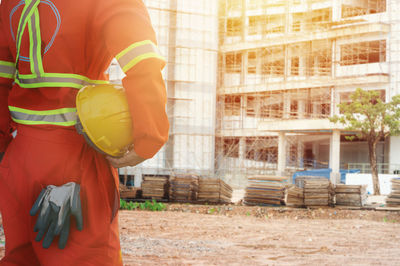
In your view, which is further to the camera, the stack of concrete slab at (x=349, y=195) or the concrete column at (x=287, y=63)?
the concrete column at (x=287, y=63)

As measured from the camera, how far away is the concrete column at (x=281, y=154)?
3304 centimetres

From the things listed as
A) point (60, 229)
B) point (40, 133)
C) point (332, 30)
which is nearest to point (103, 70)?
point (40, 133)

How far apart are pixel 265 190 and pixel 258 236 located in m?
5.87

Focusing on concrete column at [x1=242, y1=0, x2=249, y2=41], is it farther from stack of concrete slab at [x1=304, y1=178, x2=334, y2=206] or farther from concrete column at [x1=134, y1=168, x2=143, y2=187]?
stack of concrete slab at [x1=304, y1=178, x2=334, y2=206]

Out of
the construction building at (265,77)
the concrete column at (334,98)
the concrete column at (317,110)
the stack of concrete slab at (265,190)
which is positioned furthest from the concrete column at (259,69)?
the stack of concrete slab at (265,190)

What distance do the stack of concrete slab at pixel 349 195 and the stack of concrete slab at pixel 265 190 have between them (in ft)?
5.54

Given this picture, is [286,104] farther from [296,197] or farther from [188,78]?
[296,197]

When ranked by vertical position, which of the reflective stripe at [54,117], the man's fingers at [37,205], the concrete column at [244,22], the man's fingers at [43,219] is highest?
the concrete column at [244,22]

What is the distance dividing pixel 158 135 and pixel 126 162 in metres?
0.19

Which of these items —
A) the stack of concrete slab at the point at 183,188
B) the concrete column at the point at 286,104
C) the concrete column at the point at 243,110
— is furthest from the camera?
the concrete column at the point at 243,110

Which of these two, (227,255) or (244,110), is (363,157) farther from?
(227,255)

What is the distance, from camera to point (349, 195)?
15195 millimetres

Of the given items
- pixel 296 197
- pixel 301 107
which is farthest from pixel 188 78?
pixel 296 197

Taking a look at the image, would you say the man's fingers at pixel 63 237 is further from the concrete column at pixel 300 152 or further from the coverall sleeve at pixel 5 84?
the concrete column at pixel 300 152
